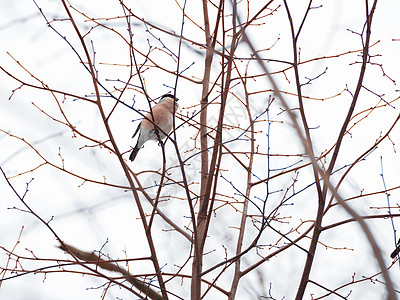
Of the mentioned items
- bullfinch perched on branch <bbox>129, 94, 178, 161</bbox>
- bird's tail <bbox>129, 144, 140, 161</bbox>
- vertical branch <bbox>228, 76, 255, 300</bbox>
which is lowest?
vertical branch <bbox>228, 76, 255, 300</bbox>

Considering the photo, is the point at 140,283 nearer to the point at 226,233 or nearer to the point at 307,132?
the point at 226,233

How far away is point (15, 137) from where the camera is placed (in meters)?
2.21

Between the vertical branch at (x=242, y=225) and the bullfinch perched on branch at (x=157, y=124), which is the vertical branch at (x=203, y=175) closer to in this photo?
the vertical branch at (x=242, y=225)

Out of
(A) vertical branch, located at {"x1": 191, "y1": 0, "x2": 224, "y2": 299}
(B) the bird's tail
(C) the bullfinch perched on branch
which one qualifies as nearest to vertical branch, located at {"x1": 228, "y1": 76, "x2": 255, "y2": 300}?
(A) vertical branch, located at {"x1": 191, "y1": 0, "x2": 224, "y2": 299}

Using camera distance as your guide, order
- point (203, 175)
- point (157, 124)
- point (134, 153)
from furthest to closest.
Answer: point (134, 153), point (157, 124), point (203, 175)

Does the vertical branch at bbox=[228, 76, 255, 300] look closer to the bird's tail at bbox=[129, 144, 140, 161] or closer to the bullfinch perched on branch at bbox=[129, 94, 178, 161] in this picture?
the bullfinch perched on branch at bbox=[129, 94, 178, 161]

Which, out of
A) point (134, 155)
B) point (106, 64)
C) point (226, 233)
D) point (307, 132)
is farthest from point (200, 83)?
point (134, 155)

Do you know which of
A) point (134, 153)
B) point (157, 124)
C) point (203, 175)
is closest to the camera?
point (203, 175)

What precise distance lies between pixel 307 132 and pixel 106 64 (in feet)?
4.26

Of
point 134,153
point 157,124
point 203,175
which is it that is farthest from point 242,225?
point 134,153

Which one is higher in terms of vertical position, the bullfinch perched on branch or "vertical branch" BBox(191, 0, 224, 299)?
the bullfinch perched on branch

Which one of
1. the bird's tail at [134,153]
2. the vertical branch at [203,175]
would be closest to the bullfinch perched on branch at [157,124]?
the bird's tail at [134,153]

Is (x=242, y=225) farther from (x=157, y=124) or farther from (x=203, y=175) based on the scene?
(x=157, y=124)

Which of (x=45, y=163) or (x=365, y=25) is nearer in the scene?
(x=365, y=25)
